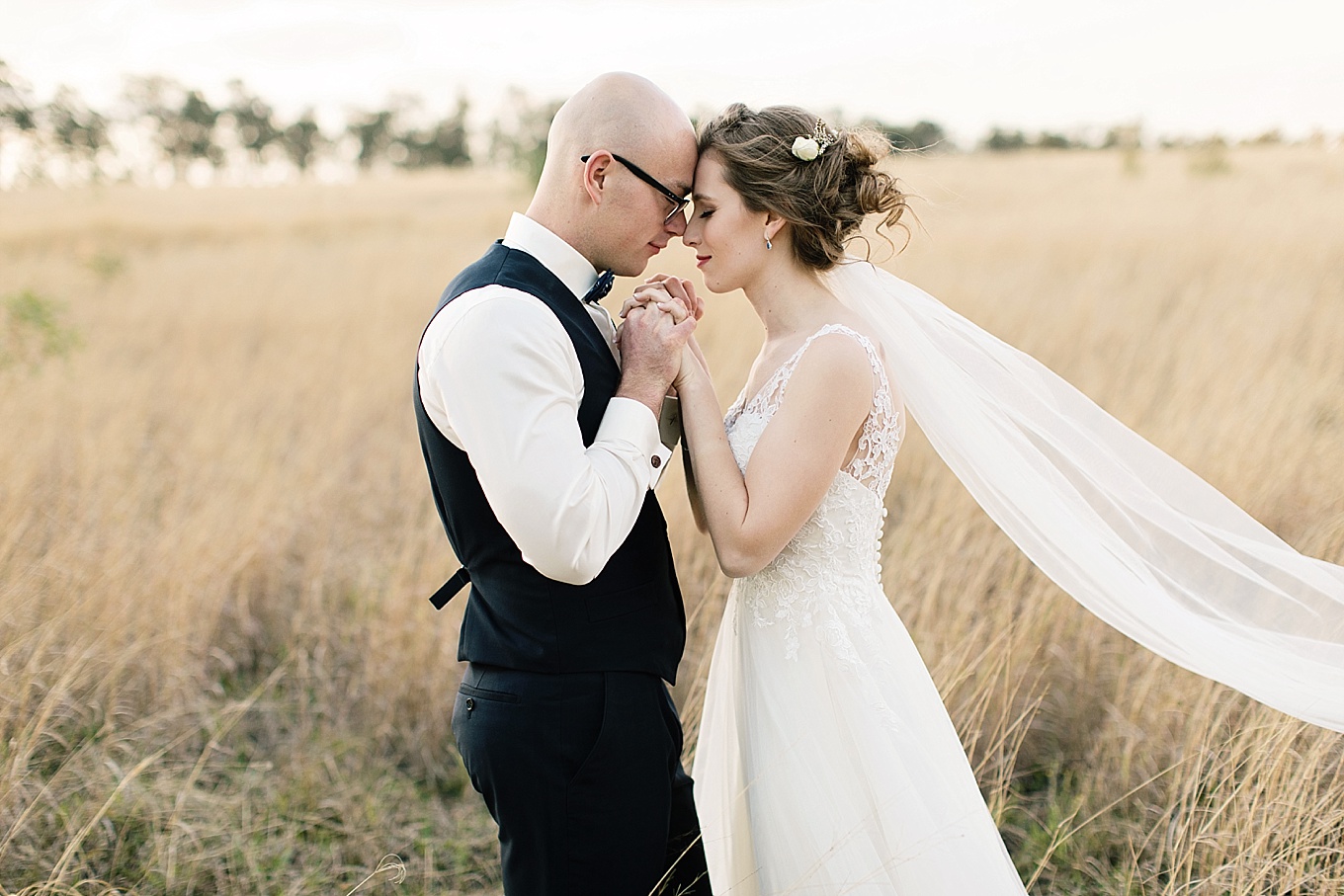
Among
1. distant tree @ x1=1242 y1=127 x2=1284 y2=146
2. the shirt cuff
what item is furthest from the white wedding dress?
distant tree @ x1=1242 y1=127 x2=1284 y2=146

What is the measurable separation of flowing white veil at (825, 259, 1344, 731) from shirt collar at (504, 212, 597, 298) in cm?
90

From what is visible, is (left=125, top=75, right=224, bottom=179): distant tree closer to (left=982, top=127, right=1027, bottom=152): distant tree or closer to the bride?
(left=982, top=127, right=1027, bottom=152): distant tree

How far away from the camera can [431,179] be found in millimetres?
35344

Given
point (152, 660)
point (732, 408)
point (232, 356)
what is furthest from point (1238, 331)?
point (232, 356)

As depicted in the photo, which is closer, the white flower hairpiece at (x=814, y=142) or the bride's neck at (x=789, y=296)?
the white flower hairpiece at (x=814, y=142)

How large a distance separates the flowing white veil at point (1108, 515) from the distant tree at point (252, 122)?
5657 centimetres

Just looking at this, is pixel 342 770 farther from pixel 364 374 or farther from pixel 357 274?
pixel 357 274

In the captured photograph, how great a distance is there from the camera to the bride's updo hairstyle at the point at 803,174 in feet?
8.54

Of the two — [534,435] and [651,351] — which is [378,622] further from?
[534,435]

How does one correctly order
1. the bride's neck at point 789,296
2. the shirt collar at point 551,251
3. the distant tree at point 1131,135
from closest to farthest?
the shirt collar at point 551,251 → the bride's neck at point 789,296 → the distant tree at point 1131,135

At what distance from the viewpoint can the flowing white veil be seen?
2787 millimetres

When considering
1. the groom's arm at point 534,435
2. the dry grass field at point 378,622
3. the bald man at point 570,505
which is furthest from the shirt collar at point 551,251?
the dry grass field at point 378,622

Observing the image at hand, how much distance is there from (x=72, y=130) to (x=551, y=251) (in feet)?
15.5

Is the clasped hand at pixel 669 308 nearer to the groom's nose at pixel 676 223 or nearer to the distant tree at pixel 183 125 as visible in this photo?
the groom's nose at pixel 676 223
